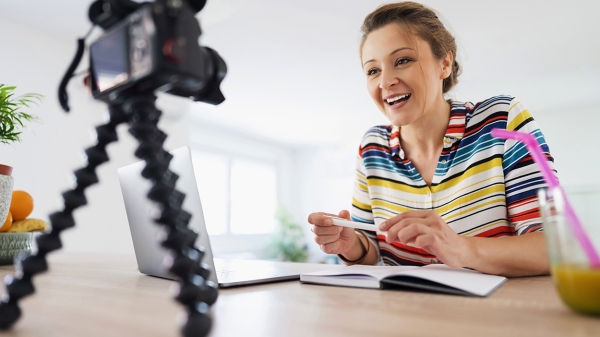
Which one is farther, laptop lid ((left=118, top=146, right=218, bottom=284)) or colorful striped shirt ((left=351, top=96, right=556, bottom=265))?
colorful striped shirt ((left=351, top=96, right=556, bottom=265))

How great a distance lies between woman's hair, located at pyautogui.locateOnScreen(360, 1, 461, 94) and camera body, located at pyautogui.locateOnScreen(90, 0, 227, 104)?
42.2 inches

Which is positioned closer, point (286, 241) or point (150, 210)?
point (150, 210)

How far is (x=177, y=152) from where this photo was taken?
2.49ft

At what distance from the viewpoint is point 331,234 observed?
1.08m

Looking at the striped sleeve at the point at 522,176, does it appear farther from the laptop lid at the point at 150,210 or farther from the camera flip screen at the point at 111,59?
the camera flip screen at the point at 111,59

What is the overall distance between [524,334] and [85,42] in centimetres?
50

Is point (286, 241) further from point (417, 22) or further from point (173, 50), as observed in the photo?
point (173, 50)

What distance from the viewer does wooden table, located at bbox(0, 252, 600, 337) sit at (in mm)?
411

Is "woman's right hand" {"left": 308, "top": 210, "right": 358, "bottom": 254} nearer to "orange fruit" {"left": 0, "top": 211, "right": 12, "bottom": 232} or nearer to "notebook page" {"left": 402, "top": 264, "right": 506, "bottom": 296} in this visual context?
"notebook page" {"left": 402, "top": 264, "right": 506, "bottom": 296}

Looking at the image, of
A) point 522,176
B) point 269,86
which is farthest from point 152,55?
point 269,86

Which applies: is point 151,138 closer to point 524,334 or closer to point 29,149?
point 524,334

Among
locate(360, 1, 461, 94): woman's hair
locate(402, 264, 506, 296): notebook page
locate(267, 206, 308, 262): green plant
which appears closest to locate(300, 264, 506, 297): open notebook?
locate(402, 264, 506, 296): notebook page

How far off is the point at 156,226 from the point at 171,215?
0.44m

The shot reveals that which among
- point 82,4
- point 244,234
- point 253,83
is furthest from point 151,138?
point 244,234
